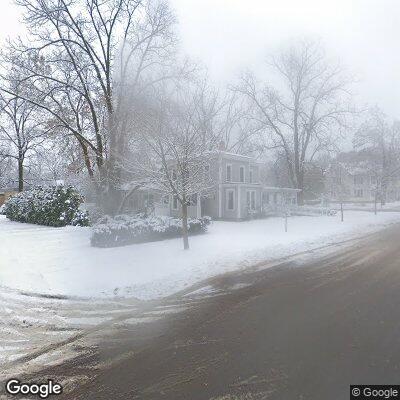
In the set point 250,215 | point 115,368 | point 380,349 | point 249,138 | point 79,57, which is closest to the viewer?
point 115,368

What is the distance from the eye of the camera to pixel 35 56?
743 inches

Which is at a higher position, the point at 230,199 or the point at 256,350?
the point at 230,199

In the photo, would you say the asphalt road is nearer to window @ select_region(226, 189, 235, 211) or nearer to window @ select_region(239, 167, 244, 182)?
window @ select_region(226, 189, 235, 211)

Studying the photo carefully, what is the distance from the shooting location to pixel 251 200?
2969cm

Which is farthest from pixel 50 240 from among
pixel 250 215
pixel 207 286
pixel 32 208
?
pixel 250 215

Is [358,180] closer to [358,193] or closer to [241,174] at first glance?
[358,193]

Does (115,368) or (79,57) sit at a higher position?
(79,57)

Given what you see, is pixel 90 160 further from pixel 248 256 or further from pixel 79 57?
pixel 248 256

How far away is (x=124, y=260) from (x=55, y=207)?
10994mm

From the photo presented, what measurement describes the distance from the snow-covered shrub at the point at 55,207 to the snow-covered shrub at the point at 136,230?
4087 millimetres

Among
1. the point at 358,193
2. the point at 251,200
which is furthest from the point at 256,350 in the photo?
the point at 358,193

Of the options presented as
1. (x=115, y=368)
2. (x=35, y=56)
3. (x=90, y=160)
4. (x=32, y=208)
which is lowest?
(x=115, y=368)

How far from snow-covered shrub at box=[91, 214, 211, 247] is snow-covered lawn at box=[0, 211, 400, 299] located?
22.6 inches

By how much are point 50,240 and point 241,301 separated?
1076cm
